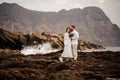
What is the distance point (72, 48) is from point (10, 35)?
2351cm

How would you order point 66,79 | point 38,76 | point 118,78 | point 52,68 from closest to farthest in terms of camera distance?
point 66,79 → point 38,76 → point 118,78 → point 52,68

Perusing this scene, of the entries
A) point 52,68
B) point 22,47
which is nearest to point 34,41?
point 22,47

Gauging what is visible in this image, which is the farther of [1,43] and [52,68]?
[1,43]

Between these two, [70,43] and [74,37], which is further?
[70,43]

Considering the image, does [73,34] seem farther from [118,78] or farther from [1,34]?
[1,34]

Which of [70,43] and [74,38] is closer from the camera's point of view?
[74,38]

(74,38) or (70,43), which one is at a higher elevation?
(74,38)

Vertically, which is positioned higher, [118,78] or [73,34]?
[73,34]

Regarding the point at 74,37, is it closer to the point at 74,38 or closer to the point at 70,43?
the point at 74,38

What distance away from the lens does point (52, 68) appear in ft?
33.7

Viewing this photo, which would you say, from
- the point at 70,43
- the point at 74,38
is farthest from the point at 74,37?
the point at 70,43

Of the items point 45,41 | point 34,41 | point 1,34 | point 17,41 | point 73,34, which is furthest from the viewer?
point 45,41

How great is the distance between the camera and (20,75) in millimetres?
8148

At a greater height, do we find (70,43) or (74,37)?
(74,37)
